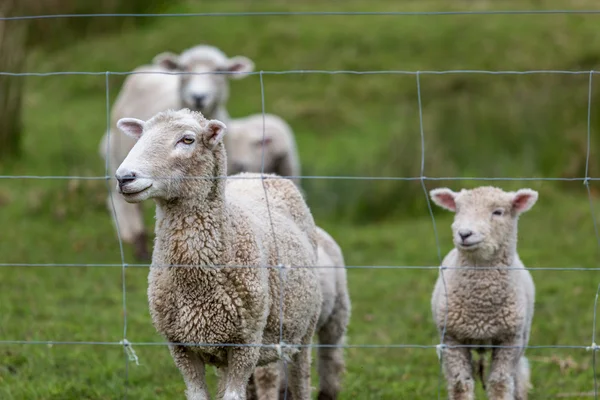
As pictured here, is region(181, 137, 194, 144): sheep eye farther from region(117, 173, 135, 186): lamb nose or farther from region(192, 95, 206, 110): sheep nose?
region(192, 95, 206, 110): sheep nose

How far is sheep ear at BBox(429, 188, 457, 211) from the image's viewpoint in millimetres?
6464

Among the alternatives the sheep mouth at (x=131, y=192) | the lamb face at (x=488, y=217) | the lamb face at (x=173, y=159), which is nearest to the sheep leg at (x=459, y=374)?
the lamb face at (x=488, y=217)

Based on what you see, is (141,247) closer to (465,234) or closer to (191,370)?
(465,234)

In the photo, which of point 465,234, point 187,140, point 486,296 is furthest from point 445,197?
point 187,140

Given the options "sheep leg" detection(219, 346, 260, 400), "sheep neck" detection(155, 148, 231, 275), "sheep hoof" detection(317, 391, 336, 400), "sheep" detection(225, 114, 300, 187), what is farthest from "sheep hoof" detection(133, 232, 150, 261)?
"sheep leg" detection(219, 346, 260, 400)

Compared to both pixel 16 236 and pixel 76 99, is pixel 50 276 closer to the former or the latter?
pixel 16 236

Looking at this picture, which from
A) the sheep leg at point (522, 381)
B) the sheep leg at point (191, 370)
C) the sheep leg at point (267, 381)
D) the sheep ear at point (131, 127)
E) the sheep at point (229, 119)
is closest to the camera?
the sheep leg at point (191, 370)

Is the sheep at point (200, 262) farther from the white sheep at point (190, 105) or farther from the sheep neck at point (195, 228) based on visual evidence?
the white sheep at point (190, 105)

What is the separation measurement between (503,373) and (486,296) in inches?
17.6

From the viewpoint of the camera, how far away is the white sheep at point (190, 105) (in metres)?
10.5

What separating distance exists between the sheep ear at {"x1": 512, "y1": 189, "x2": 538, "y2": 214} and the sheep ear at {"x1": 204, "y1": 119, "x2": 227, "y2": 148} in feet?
6.91

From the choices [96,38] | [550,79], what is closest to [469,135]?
[550,79]

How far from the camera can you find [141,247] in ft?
37.8

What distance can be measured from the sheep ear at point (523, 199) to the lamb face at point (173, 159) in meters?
2.04
